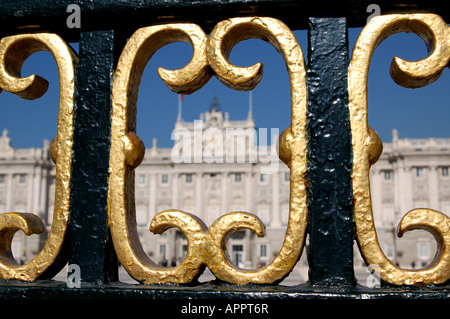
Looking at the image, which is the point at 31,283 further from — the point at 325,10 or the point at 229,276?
the point at 325,10

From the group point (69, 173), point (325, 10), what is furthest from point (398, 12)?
point (69, 173)

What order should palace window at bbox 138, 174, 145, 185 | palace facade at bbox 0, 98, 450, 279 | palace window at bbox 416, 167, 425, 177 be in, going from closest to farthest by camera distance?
1. palace facade at bbox 0, 98, 450, 279
2. palace window at bbox 416, 167, 425, 177
3. palace window at bbox 138, 174, 145, 185

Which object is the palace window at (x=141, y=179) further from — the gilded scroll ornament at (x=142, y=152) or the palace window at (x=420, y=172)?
the gilded scroll ornament at (x=142, y=152)

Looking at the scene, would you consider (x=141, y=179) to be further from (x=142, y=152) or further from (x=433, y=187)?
(x=142, y=152)

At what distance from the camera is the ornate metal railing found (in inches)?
33.1

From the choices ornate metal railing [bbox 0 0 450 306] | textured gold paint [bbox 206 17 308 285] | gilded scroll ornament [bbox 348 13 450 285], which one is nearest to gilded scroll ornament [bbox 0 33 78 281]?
ornate metal railing [bbox 0 0 450 306]

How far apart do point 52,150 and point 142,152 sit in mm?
182

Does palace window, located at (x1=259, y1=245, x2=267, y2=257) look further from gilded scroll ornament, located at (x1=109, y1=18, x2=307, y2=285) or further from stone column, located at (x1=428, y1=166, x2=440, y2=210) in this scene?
gilded scroll ornament, located at (x1=109, y1=18, x2=307, y2=285)

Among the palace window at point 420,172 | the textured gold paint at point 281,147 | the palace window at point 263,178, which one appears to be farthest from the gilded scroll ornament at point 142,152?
the palace window at point 420,172

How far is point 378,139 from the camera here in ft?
2.86

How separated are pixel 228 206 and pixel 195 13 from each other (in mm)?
37528

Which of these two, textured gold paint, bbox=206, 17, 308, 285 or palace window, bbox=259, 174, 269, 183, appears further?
palace window, bbox=259, 174, 269, 183

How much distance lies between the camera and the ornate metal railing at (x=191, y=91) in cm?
84
